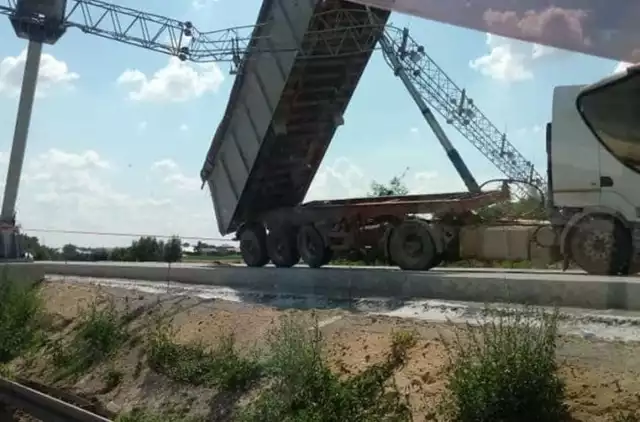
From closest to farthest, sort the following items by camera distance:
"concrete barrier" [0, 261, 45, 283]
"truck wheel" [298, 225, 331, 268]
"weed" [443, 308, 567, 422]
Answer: "weed" [443, 308, 567, 422] → "truck wheel" [298, 225, 331, 268] → "concrete barrier" [0, 261, 45, 283]

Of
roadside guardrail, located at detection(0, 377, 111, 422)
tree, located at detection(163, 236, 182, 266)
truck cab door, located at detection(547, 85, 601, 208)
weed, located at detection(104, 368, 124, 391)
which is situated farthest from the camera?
tree, located at detection(163, 236, 182, 266)

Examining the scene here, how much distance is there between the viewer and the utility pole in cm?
2253

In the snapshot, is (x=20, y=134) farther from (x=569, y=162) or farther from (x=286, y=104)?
(x=569, y=162)

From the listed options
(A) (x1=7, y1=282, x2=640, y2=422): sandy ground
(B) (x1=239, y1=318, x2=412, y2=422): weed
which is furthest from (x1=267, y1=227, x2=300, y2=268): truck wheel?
(B) (x1=239, y1=318, x2=412, y2=422): weed

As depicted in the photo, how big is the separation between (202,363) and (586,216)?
5786 millimetres

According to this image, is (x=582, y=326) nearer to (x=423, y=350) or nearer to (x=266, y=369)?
(x=423, y=350)

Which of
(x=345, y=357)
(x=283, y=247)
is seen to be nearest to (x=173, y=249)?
(x=283, y=247)

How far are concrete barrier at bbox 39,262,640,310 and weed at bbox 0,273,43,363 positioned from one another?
2779 mm

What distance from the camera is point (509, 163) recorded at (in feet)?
48.5

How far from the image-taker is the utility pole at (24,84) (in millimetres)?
22531

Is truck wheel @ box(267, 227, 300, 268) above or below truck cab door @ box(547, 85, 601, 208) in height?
below

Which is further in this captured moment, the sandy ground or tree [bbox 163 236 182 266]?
tree [bbox 163 236 182 266]

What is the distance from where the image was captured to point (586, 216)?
1198 centimetres

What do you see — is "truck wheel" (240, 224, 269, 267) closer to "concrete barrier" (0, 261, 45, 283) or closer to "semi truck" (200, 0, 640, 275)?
"semi truck" (200, 0, 640, 275)
